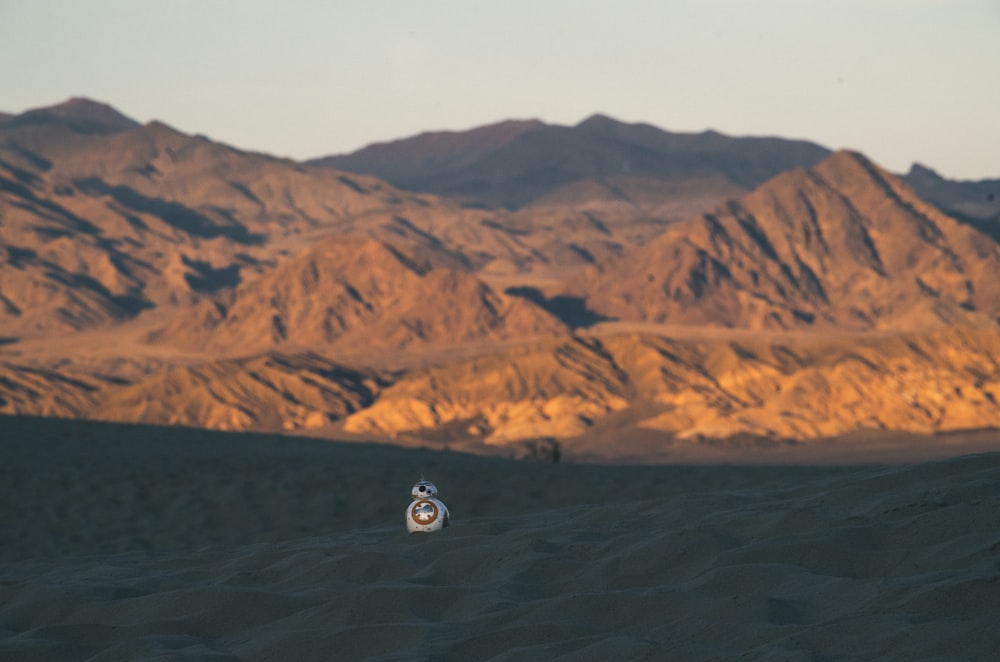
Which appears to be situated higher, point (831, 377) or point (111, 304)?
point (111, 304)

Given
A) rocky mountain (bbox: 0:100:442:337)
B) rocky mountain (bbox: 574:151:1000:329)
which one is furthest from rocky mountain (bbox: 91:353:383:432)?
rocky mountain (bbox: 574:151:1000:329)

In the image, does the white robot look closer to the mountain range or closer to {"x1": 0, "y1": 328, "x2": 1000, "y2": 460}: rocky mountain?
{"x1": 0, "y1": 328, "x2": 1000, "y2": 460}: rocky mountain

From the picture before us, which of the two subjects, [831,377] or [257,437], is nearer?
[257,437]

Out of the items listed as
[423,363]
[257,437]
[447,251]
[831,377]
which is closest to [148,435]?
[257,437]

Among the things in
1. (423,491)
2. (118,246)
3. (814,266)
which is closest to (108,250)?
(118,246)

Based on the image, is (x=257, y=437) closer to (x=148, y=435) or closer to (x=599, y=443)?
(x=148, y=435)

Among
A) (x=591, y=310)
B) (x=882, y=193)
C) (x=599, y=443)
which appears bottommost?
(x=599, y=443)
